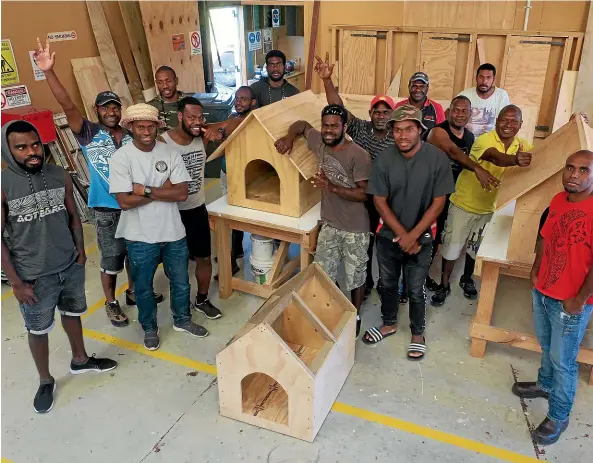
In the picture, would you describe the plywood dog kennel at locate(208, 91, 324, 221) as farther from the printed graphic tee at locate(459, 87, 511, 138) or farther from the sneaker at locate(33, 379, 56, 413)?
the sneaker at locate(33, 379, 56, 413)

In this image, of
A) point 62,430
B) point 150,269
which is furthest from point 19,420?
point 150,269

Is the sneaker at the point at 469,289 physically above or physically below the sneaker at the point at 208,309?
above

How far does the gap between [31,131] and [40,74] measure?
403cm

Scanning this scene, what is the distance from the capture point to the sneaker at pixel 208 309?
4.81 metres

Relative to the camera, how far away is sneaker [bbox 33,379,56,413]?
372 cm

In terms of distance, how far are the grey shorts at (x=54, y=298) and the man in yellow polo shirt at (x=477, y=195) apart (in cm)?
310

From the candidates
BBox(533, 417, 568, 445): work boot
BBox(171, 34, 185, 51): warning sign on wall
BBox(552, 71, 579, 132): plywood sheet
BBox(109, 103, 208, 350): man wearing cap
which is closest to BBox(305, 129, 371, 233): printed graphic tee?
BBox(109, 103, 208, 350): man wearing cap

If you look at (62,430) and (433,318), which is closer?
(62,430)

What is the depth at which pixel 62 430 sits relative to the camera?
141 inches

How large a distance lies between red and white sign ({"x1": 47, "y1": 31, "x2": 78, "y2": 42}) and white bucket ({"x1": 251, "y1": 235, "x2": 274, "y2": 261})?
4080mm

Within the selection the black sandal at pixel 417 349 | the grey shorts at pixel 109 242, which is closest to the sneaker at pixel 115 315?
the grey shorts at pixel 109 242

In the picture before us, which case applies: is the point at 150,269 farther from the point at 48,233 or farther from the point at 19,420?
the point at 19,420

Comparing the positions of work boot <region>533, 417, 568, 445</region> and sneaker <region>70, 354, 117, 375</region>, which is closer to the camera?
work boot <region>533, 417, 568, 445</region>

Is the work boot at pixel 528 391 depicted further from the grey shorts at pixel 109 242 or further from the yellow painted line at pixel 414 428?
the grey shorts at pixel 109 242
